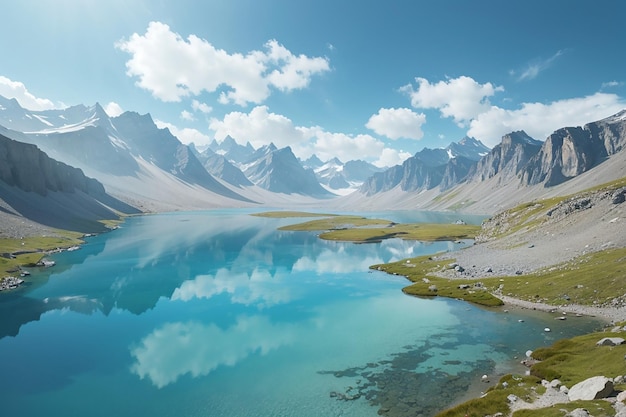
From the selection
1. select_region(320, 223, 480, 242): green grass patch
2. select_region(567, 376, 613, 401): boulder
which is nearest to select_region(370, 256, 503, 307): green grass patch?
select_region(567, 376, 613, 401): boulder

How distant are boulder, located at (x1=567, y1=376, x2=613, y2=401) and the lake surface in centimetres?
890

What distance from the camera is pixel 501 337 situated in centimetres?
4284

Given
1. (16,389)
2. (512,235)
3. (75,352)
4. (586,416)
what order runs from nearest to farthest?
(586,416) < (16,389) < (75,352) < (512,235)

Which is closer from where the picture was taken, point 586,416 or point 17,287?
point 586,416

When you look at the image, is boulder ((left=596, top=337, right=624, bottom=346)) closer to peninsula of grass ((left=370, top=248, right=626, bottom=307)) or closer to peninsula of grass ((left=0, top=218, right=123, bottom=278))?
peninsula of grass ((left=370, top=248, right=626, bottom=307))

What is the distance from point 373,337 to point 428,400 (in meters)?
15.8

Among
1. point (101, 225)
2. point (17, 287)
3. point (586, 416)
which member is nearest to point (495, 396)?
point (586, 416)

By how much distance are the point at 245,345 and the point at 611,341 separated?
3652 cm

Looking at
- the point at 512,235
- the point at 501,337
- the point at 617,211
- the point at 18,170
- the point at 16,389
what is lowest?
the point at 16,389

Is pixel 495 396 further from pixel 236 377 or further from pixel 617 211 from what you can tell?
pixel 617 211

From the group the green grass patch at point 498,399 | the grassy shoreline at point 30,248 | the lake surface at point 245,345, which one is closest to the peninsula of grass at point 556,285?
the lake surface at point 245,345

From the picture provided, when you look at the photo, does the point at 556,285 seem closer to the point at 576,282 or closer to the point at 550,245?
the point at 576,282

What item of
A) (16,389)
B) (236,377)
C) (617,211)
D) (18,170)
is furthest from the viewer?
(18,170)

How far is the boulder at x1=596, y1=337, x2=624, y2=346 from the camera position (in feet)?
104
